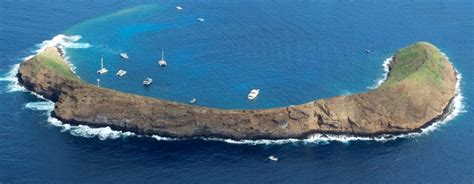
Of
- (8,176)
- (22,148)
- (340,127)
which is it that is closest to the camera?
(8,176)

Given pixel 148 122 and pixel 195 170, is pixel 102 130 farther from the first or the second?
pixel 195 170

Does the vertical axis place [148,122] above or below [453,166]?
above

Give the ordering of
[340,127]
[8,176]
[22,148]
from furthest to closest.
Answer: [340,127] → [22,148] → [8,176]

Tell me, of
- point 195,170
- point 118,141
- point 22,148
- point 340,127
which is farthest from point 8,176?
point 340,127

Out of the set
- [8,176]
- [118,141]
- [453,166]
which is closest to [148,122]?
[118,141]

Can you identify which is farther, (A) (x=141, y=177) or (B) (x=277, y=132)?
(B) (x=277, y=132)

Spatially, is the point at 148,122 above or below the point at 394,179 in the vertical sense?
above

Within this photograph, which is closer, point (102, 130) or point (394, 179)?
point (394, 179)

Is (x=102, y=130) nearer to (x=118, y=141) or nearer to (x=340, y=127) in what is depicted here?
(x=118, y=141)
